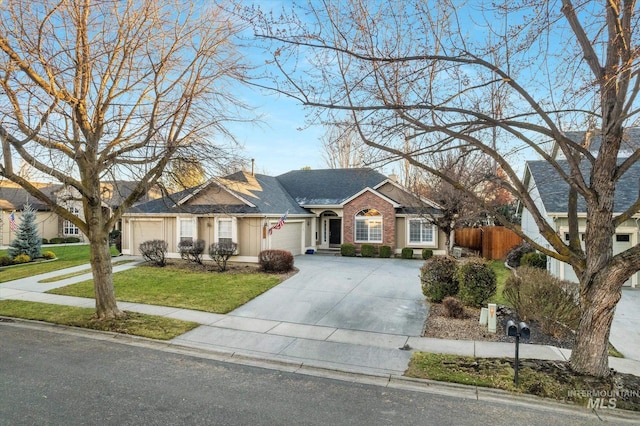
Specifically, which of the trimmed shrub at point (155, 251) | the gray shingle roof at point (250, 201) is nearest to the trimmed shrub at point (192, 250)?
the trimmed shrub at point (155, 251)

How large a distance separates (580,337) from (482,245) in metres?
19.0

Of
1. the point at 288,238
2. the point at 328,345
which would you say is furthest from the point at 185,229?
the point at 328,345

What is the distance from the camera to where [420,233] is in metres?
22.5

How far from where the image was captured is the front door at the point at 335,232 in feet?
84.6

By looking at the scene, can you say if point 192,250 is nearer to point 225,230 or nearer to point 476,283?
point 225,230

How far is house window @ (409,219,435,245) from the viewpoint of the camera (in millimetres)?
22219

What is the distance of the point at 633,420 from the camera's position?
501cm

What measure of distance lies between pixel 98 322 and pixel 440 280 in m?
9.15

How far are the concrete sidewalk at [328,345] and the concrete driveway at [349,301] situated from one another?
38 centimetres

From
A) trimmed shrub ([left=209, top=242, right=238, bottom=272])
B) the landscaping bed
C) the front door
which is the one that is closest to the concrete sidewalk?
the landscaping bed

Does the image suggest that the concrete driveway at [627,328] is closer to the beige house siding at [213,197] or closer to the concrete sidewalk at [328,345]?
the concrete sidewalk at [328,345]

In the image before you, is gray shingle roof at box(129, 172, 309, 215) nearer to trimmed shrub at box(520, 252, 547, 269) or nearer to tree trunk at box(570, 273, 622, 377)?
trimmed shrub at box(520, 252, 547, 269)

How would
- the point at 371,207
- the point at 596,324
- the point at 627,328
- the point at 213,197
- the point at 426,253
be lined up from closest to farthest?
1. the point at 596,324
2. the point at 627,328
3. the point at 213,197
4. the point at 426,253
5. the point at 371,207

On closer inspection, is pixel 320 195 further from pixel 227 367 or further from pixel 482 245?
pixel 227 367
